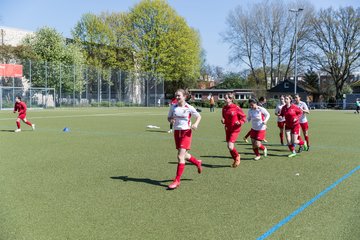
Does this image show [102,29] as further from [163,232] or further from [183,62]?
[163,232]

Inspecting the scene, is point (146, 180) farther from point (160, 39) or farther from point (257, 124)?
point (160, 39)

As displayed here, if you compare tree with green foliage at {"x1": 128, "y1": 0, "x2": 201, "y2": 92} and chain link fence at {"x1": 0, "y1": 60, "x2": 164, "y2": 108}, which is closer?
chain link fence at {"x1": 0, "y1": 60, "x2": 164, "y2": 108}

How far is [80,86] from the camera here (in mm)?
51125

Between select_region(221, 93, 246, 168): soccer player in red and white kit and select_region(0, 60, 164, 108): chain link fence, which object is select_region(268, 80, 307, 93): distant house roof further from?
select_region(221, 93, 246, 168): soccer player in red and white kit

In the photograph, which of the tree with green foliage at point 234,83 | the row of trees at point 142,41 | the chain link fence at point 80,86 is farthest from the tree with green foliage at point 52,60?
the tree with green foliage at point 234,83

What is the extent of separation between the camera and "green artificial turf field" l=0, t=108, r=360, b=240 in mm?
4633

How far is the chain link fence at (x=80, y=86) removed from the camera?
147 feet

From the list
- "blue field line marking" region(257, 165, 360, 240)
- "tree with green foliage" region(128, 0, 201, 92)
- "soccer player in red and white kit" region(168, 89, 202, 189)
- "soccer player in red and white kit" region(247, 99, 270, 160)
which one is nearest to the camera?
"blue field line marking" region(257, 165, 360, 240)

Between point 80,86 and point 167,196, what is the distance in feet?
154

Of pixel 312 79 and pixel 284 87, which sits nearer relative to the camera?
pixel 284 87

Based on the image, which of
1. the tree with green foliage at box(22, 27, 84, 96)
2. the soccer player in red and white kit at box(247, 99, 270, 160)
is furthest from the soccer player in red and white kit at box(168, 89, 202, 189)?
the tree with green foliage at box(22, 27, 84, 96)

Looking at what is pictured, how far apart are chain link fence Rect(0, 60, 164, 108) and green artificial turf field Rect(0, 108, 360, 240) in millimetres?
36065

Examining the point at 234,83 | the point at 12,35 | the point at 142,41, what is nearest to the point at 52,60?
the point at 12,35

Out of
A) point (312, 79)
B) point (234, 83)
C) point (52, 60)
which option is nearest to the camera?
point (52, 60)
